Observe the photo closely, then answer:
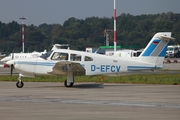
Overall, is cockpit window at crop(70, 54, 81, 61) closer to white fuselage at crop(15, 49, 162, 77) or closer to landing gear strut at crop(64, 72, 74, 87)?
white fuselage at crop(15, 49, 162, 77)

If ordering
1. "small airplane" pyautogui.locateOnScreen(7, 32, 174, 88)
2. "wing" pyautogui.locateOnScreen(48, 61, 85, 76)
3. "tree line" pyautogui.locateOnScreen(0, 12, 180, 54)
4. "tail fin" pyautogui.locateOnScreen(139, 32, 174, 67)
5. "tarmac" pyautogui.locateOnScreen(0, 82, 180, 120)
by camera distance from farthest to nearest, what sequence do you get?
"tree line" pyautogui.locateOnScreen(0, 12, 180, 54)
"tail fin" pyautogui.locateOnScreen(139, 32, 174, 67)
"small airplane" pyautogui.locateOnScreen(7, 32, 174, 88)
"wing" pyautogui.locateOnScreen(48, 61, 85, 76)
"tarmac" pyautogui.locateOnScreen(0, 82, 180, 120)

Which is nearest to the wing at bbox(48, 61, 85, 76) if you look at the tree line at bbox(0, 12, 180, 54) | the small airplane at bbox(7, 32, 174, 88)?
the small airplane at bbox(7, 32, 174, 88)

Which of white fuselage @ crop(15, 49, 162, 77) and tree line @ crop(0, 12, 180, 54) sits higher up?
tree line @ crop(0, 12, 180, 54)

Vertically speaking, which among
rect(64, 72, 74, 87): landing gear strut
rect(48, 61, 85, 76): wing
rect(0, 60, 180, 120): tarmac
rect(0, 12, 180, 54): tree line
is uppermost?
rect(0, 12, 180, 54): tree line

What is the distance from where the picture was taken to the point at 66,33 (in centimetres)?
12950

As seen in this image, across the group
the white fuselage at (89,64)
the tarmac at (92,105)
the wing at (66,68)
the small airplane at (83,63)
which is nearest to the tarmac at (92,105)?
the tarmac at (92,105)

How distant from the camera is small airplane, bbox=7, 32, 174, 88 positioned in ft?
67.9

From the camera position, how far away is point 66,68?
2067 cm

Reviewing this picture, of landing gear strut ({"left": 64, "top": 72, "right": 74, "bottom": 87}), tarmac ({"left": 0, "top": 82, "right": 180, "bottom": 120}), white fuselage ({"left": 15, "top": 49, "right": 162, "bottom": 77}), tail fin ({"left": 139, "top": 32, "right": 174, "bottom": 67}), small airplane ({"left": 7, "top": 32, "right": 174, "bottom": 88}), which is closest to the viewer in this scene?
tarmac ({"left": 0, "top": 82, "right": 180, "bottom": 120})

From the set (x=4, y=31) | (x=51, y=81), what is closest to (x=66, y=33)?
(x=4, y=31)

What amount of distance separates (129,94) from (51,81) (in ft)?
27.6

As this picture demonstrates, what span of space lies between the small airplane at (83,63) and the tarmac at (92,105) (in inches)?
105

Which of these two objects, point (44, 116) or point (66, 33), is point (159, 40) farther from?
point (66, 33)

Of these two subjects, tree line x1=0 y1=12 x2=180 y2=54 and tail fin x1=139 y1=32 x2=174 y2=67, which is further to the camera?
tree line x1=0 y1=12 x2=180 y2=54
